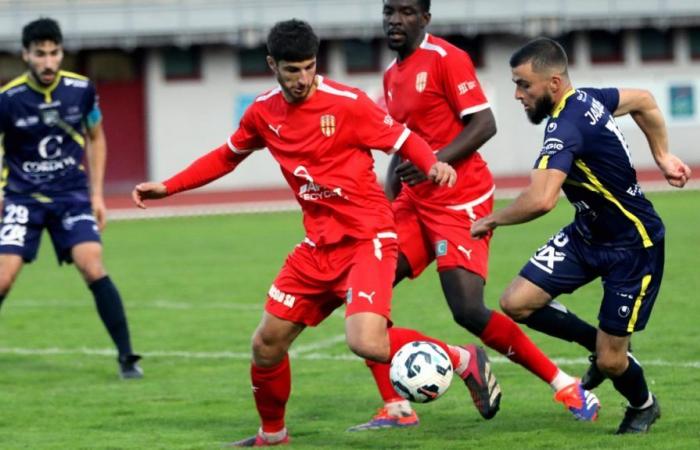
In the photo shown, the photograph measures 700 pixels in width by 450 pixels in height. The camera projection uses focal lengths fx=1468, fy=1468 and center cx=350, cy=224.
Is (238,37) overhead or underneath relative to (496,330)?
underneath

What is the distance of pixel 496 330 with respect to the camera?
25.9ft

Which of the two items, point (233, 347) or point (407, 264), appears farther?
point (233, 347)

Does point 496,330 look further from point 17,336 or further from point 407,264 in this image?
point 17,336

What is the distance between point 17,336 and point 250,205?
19.6m

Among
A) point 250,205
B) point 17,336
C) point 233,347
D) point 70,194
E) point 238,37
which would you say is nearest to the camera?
point 70,194

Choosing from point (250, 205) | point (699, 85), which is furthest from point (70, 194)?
point (699, 85)

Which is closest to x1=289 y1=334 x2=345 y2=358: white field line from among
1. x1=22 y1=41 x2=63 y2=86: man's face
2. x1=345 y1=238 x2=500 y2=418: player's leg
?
x1=22 y1=41 x2=63 y2=86: man's face

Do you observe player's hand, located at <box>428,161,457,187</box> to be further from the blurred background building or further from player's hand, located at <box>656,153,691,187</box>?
the blurred background building

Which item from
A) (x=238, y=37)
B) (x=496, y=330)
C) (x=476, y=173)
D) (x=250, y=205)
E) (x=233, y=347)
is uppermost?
(x=476, y=173)

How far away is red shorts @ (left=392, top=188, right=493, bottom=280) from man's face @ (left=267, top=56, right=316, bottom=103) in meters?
1.36

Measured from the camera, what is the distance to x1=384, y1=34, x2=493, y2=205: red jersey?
8.26 meters

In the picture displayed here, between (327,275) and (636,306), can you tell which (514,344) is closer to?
(636,306)

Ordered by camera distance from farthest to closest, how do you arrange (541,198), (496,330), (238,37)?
(238,37) → (496,330) → (541,198)

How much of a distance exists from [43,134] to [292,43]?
3.46m
